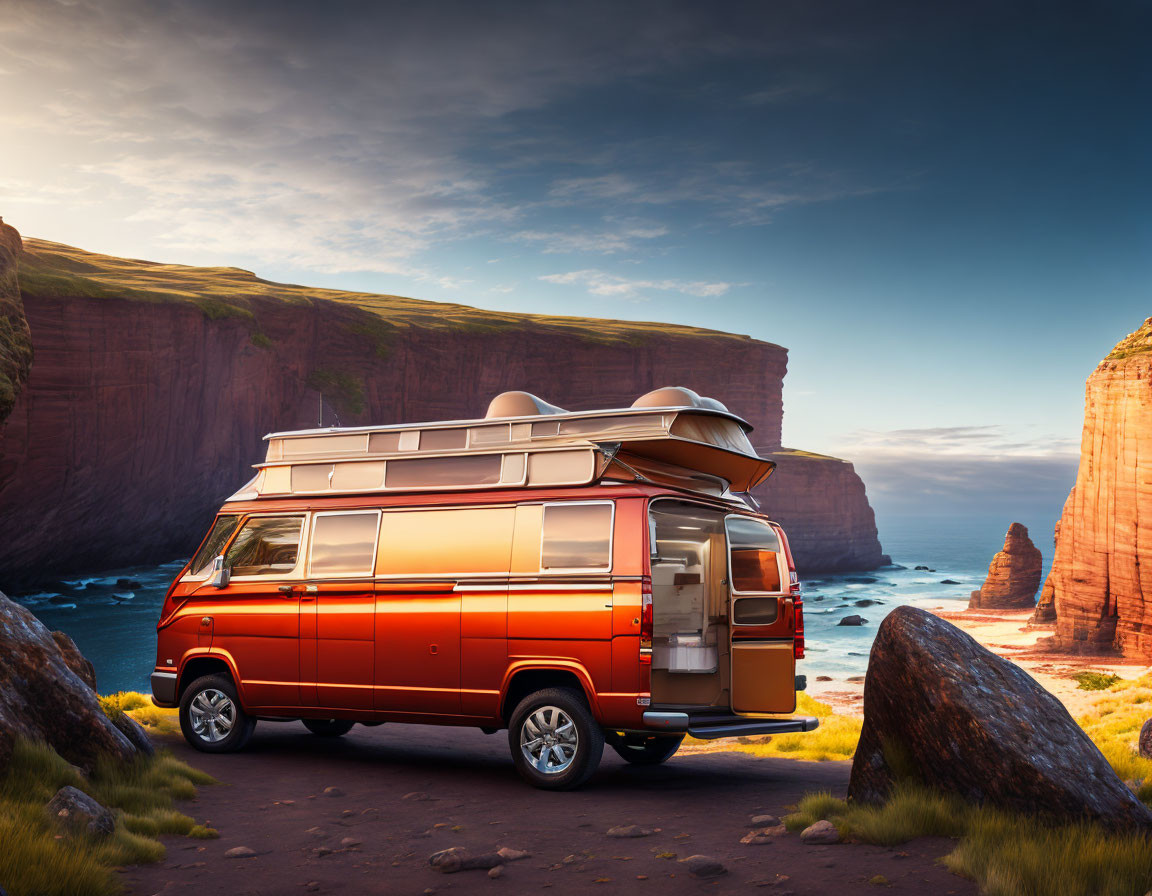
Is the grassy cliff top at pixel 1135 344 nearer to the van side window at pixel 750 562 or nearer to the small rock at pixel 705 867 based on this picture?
the van side window at pixel 750 562

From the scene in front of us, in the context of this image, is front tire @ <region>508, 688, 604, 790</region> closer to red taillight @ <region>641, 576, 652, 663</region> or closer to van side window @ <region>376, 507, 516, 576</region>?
red taillight @ <region>641, 576, 652, 663</region>

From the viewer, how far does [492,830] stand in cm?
726

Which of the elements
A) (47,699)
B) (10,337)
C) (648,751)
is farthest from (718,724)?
(10,337)

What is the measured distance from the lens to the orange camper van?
8508 mm

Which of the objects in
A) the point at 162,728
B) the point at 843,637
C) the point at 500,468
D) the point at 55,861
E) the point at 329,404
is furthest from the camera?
the point at 329,404

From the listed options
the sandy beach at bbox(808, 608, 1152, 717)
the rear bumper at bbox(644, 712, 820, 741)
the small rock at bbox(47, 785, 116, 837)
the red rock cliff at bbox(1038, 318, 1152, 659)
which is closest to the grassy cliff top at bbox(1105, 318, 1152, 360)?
the red rock cliff at bbox(1038, 318, 1152, 659)

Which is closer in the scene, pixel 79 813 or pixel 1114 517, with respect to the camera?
pixel 79 813

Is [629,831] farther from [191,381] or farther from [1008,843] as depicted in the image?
[191,381]

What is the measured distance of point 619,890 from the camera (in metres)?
5.66

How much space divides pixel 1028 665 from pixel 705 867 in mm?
49883

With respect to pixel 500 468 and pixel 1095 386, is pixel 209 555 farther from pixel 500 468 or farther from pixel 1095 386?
pixel 1095 386

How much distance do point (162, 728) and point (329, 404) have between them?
71.9 metres

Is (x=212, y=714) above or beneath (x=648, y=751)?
above

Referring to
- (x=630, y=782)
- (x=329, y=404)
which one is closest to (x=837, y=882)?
(x=630, y=782)
